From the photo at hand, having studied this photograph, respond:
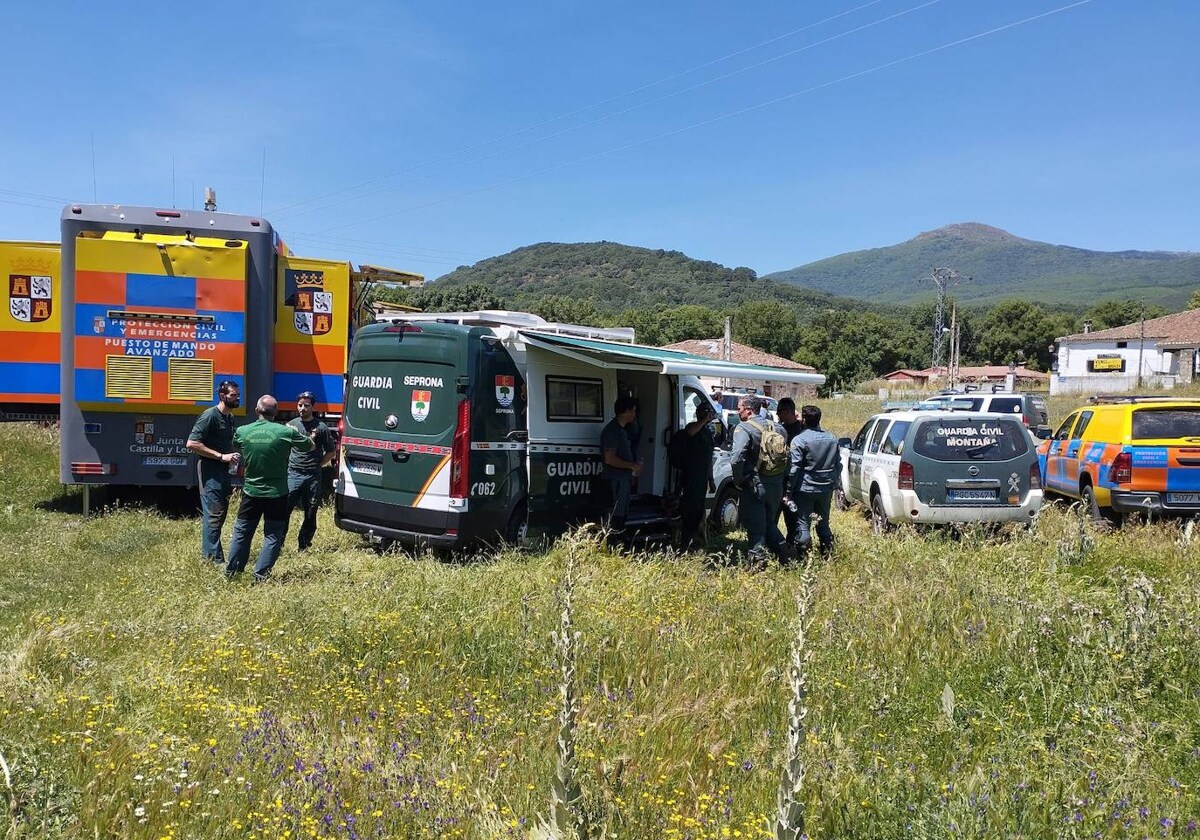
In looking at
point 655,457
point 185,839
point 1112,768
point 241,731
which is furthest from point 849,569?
point 185,839

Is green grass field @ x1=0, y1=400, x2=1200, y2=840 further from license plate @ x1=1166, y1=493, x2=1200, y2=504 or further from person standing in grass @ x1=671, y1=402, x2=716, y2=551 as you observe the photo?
license plate @ x1=1166, y1=493, x2=1200, y2=504

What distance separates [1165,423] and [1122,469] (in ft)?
2.60

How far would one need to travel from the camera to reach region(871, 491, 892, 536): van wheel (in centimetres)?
1101

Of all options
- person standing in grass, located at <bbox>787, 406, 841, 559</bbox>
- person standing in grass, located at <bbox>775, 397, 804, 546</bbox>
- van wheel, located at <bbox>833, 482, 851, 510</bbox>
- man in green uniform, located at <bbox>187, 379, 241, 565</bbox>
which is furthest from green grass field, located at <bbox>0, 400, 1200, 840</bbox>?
van wheel, located at <bbox>833, 482, 851, 510</bbox>

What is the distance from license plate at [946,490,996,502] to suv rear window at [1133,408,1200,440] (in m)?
1.91

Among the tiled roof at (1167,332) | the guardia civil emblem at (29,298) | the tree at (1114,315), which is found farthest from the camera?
the tree at (1114,315)

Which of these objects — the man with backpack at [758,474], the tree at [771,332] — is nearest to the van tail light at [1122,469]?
the man with backpack at [758,474]

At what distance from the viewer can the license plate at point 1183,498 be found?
33.2 feet

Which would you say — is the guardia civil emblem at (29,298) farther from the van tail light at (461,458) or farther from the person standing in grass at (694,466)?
the person standing in grass at (694,466)

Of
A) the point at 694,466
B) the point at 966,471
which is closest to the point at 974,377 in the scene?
the point at 966,471

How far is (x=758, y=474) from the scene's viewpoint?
8.42m

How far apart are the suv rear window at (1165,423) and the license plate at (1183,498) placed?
701 millimetres

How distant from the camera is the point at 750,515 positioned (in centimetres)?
854

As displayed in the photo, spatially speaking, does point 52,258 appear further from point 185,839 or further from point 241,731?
point 185,839
